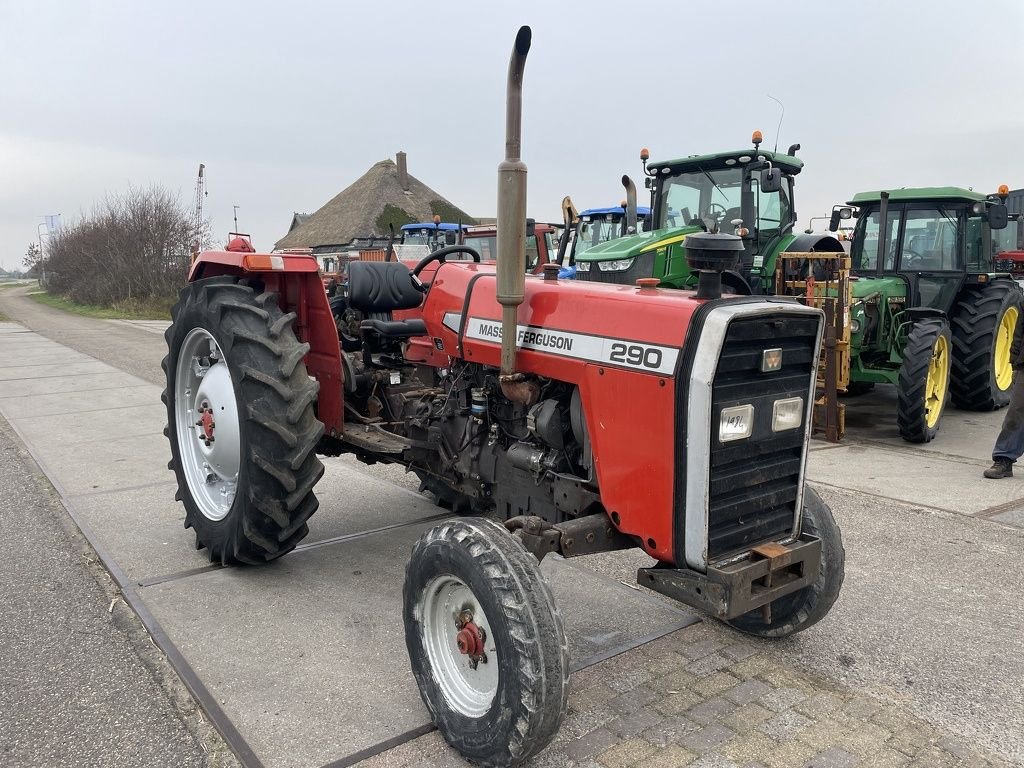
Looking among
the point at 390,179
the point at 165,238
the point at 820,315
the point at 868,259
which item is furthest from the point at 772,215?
the point at 390,179

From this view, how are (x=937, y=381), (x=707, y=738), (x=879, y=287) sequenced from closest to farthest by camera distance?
(x=707, y=738)
(x=937, y=381)
(x=879, y=287)

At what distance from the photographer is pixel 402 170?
39.4 metres

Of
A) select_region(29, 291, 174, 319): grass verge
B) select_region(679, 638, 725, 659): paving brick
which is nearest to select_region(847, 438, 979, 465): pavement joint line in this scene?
select_region(679, 638, 725, 659): paving brick

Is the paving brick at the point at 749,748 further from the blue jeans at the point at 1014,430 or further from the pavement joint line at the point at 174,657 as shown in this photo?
the blue jeans at the point at 1014,430

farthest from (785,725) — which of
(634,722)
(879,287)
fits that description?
(879,287)

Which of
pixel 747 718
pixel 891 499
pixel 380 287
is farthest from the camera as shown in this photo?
pixel 891 499

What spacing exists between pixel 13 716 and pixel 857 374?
6853 mm

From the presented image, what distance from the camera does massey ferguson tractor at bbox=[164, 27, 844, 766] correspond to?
223 centimetres

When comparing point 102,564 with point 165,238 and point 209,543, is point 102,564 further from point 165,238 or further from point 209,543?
point 165,238

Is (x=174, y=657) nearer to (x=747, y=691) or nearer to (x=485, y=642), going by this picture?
(x=485, y=642)

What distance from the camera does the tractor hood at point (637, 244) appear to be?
24.7 feet

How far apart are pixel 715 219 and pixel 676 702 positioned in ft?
20.9

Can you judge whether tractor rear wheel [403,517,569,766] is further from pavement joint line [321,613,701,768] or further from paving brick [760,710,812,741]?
paving brick [760,710,812,741]

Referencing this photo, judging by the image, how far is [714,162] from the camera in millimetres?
7980
